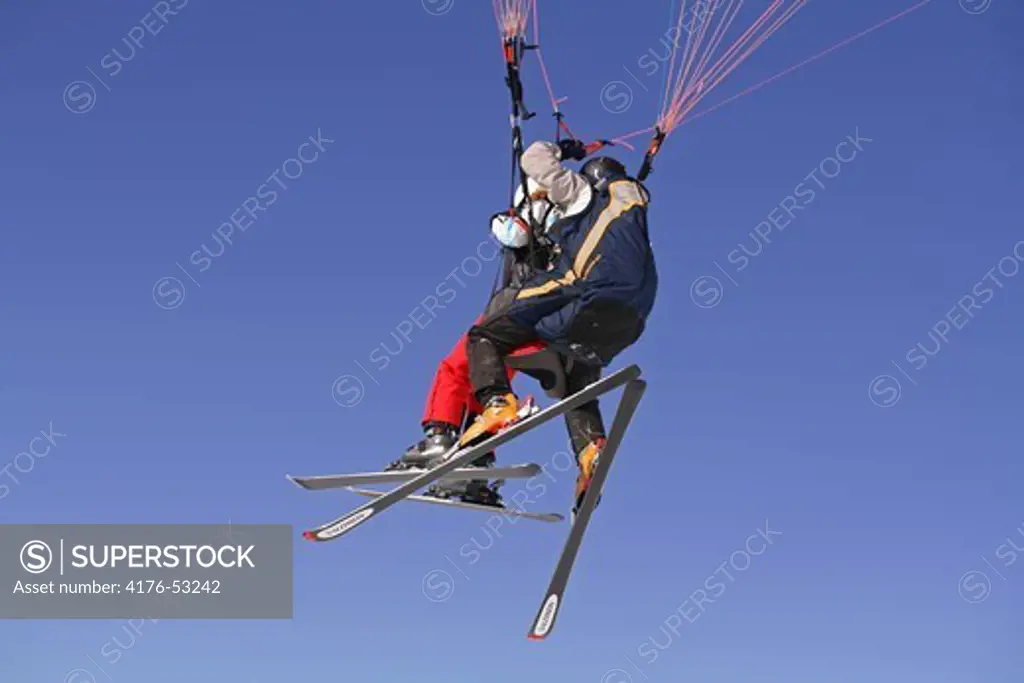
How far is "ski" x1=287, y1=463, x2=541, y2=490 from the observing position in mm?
11469

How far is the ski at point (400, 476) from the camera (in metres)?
11.5

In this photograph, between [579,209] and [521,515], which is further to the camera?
[521,515]

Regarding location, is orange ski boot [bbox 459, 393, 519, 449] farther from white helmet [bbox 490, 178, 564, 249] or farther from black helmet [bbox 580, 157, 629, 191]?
black helmet [bbox 580, 157, 629, 191]

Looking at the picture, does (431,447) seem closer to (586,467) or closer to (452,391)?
(452,391)

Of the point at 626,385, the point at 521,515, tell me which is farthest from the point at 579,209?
the point at 521,515

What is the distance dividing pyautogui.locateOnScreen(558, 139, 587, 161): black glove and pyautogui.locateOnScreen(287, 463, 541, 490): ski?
2442 mm

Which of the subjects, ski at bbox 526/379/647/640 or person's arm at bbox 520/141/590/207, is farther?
ski at bbox 526/379/647/640

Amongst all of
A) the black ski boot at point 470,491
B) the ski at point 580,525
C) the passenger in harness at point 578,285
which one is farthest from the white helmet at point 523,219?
the black ski boot at point 470,491

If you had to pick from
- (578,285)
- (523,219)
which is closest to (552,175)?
(523,219)

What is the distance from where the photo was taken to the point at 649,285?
36.0 ft

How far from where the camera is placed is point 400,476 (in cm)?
1173

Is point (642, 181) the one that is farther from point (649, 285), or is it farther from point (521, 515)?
point (521, 515)

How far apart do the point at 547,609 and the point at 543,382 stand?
191 centimetres

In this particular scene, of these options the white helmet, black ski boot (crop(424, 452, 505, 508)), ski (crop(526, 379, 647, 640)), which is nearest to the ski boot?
ski (crop(526, 379, 647, 640))
